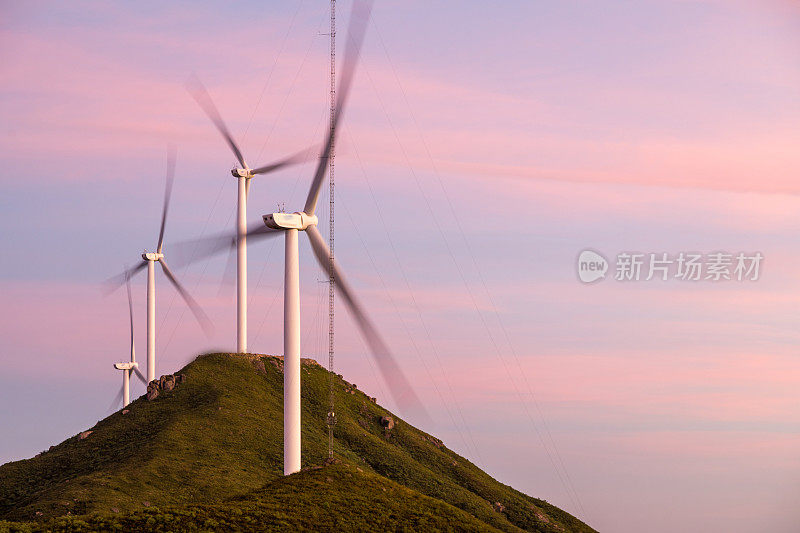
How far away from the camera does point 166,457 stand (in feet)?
468

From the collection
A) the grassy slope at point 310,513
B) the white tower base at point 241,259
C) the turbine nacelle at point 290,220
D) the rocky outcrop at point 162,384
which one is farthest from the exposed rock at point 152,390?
the turbine nacelle at point 290,220

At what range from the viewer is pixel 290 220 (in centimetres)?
10044

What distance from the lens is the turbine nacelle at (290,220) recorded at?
100312 millimetres

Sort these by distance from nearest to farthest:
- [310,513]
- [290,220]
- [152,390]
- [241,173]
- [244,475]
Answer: [310,513]
[290,220]
[244,475]
[241,173]
[152,390]

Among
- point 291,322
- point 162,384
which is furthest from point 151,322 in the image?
point 291,322

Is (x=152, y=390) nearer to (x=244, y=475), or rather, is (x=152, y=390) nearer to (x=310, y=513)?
(x=244, y=475)

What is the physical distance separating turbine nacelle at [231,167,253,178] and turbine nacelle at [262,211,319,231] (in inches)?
2714

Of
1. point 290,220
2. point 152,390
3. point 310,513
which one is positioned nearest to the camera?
point 310,513

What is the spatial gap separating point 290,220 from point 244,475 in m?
55.4

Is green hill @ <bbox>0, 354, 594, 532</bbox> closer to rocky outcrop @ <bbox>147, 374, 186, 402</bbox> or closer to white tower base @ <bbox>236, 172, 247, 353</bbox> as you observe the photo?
rocky outcrop @ <bbox>147, 374, 186, 402</bbox>

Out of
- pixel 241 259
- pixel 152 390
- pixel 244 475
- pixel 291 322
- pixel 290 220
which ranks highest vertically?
pixel 241 259

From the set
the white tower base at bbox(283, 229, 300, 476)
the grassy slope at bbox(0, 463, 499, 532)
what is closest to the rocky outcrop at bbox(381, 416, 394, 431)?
the grassy slope at bbox(0, 463, 499, 532)

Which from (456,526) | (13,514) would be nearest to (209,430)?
(13,514)

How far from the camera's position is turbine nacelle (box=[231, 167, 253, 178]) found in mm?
168125
